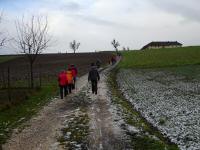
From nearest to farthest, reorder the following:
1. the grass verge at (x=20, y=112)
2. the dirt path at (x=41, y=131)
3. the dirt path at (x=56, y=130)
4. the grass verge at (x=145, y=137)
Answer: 1. the grass verge at (x=145, y=137)
2. the dirt path at (x=56, y=130)
3. the dirt path at (x=41, y=131)
4. the grass verge at (x=20, y=112)

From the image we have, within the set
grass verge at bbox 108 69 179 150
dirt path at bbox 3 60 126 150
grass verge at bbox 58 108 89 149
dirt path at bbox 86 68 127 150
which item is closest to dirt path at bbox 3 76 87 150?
dirt path at bbox 3 60 126 150

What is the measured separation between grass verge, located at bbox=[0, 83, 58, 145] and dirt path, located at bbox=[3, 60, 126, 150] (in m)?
0.41

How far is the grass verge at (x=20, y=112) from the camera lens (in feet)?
57.8

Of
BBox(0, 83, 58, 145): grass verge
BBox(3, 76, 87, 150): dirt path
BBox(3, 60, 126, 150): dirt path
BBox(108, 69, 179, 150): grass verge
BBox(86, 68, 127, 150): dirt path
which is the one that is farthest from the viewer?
BBox(0, 83, 58, 145): grass verge

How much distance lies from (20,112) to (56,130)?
19.0 ft

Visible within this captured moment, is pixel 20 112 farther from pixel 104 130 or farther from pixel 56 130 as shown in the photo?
pixel 104 130

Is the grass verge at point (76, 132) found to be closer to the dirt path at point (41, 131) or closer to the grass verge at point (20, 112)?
the dirt path at point (41, 131)

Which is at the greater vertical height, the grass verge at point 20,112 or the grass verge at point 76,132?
the grass verge at point 76,132

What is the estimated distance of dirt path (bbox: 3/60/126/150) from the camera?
1434 centimetres

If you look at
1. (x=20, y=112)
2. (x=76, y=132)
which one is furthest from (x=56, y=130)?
(x=20, y=112)

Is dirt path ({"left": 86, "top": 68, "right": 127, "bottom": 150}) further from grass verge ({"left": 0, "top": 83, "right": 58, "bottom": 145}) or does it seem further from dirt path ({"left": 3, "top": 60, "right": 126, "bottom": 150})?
grass verge ({"left": 0, "top": 83, "right": 58, "bottom": 145})

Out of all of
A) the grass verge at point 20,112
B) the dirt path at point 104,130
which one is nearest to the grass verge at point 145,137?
the dirt path at point 104,130

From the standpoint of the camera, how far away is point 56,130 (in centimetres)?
1684

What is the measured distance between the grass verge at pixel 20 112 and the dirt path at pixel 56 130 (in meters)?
0.41
